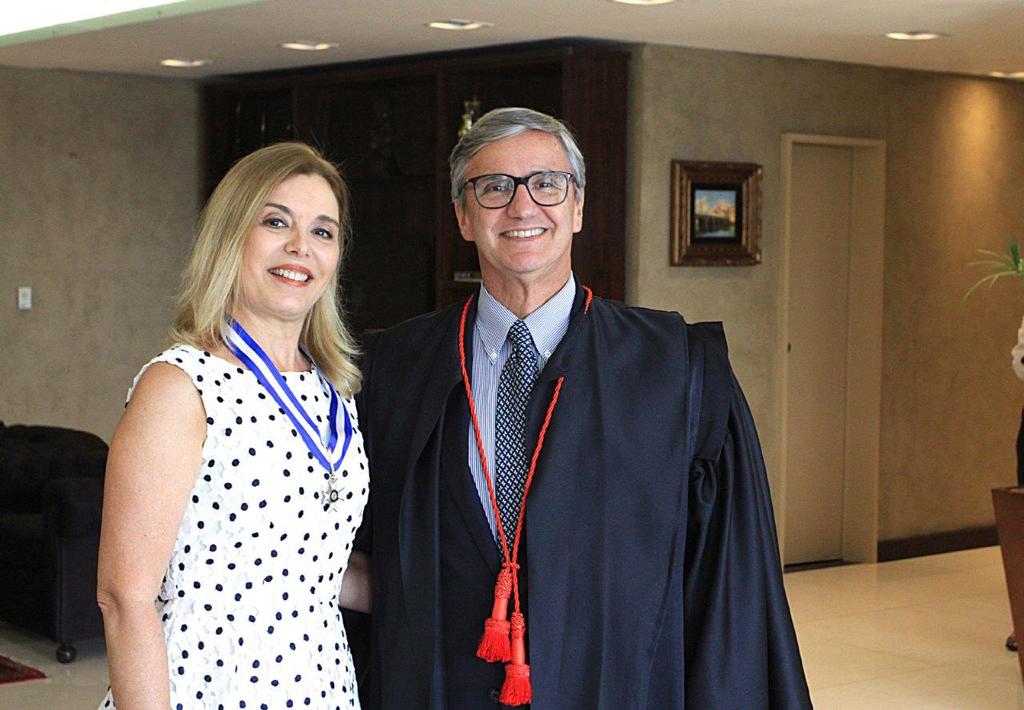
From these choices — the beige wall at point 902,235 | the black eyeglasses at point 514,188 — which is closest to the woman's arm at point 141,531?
the black eyeglasses at point 514,188

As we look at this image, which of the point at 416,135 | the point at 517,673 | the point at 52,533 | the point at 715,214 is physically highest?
the point at 416,135

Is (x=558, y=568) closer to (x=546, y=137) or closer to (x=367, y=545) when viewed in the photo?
(x=367, y=545)

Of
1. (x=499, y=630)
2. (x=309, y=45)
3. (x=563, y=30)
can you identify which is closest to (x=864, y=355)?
(x=563, y=30)

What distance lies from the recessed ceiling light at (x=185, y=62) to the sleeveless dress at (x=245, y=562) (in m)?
6.45

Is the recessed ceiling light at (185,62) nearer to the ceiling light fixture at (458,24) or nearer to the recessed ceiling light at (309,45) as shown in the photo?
the recessed ceiling light at (309,45)

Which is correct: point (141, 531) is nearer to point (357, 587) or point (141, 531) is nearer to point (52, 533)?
point (357, 587)

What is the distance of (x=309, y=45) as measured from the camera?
25.6 ft

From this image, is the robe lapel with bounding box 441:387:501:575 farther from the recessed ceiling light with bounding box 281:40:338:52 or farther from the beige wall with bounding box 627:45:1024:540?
the recessed ceiling light with bounding box 281:40:338:52

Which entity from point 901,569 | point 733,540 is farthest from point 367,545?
point 901,569

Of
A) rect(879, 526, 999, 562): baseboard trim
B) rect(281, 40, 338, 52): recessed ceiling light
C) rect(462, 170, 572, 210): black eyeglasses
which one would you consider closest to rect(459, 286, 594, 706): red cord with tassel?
rect(462, 170, 572, 210): black eyeglasses

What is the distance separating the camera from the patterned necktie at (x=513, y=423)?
2529 millimetres

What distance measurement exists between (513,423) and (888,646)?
473 centimetres

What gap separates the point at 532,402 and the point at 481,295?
0.24 m

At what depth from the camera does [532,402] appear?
101 inches
